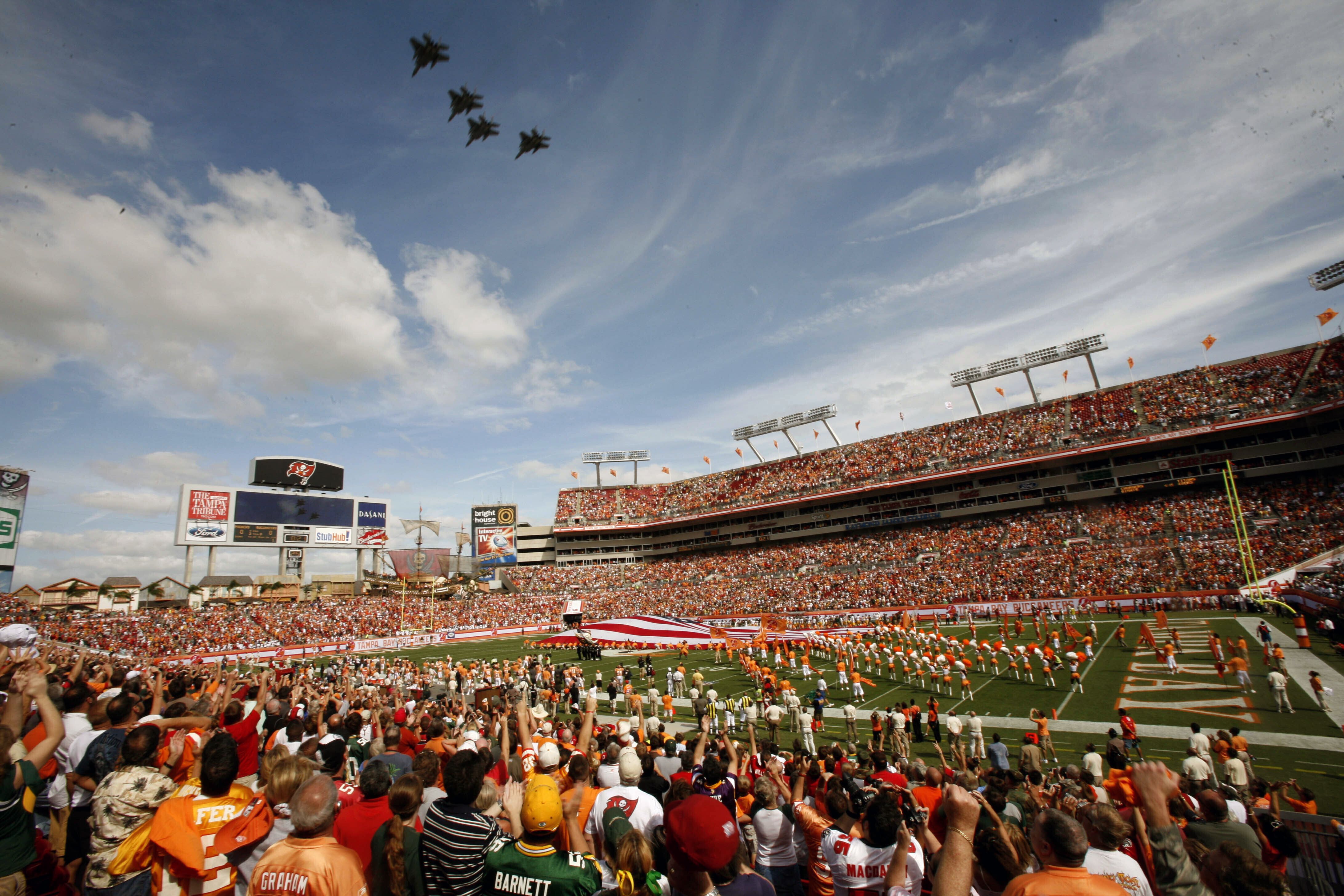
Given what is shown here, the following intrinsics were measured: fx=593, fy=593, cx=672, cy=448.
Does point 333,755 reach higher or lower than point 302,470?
lower

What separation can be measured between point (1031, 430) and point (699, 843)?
53530mm

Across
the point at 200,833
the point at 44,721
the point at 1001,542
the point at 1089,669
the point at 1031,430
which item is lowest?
the point at 1089,669

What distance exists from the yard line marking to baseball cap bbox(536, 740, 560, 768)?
51.2 feet

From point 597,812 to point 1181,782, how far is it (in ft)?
23.2

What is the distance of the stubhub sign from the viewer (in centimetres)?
5909

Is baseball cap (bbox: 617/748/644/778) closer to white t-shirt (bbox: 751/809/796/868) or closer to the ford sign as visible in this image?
white t-shirt (bbox: 751/809/796/868)

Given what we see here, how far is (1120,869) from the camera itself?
3.21 meters

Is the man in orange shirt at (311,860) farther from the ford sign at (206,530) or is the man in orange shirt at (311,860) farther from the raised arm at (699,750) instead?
the ford sign at (206,530)

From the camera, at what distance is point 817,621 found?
39.2m

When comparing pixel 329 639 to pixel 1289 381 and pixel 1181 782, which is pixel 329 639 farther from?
pixel 1289 381

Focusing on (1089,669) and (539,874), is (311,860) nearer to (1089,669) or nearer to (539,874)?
(539,874)

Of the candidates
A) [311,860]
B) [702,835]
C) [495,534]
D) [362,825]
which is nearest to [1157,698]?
[702,835]

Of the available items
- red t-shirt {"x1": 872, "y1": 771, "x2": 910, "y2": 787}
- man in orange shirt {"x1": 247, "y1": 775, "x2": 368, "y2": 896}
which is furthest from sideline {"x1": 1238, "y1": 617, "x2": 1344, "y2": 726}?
man in orange shirt {"x1": 247, "y1": 775, "x2": 368, "y2": 896}

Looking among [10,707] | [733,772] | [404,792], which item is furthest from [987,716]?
[10,707]
